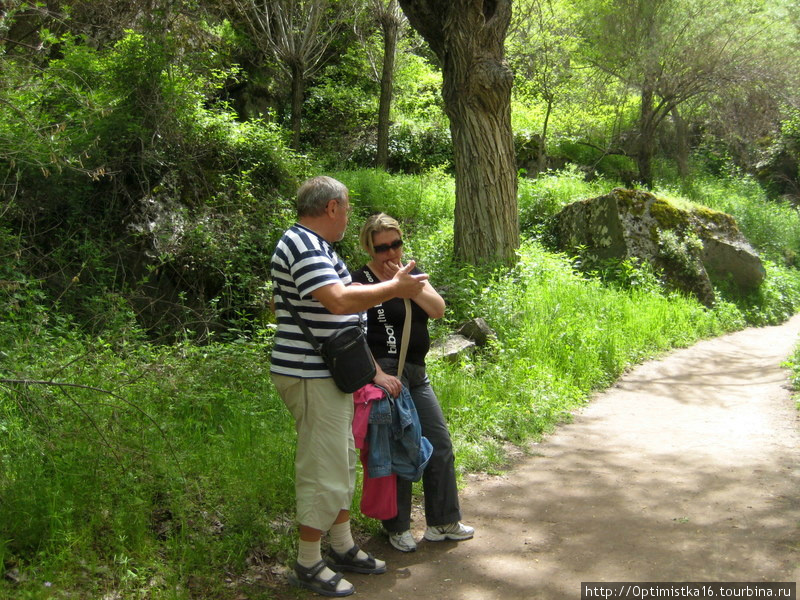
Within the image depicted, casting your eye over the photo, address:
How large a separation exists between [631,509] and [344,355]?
2543 millimetres

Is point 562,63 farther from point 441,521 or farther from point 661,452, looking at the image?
point 441,521

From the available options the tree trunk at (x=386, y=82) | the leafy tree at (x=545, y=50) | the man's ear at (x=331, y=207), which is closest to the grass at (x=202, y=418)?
the man's ear at (x=331, y=207)

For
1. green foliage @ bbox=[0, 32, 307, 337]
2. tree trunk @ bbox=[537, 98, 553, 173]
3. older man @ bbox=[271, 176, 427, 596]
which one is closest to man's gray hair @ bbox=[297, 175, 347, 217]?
older man @ bbox=[271, 176, 427, 596]

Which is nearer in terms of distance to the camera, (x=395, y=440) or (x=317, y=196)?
(x=317, y=196)

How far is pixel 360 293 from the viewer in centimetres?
361

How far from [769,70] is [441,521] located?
18.4 metres

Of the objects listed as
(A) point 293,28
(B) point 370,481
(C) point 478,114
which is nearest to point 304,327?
(B) point 370,481

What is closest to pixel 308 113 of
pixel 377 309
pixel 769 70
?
pixel 769 70

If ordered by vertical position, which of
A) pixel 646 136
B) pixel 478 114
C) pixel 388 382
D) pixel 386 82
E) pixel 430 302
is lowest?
pixel 388 382

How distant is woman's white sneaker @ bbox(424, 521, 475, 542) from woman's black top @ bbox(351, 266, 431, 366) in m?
1.12

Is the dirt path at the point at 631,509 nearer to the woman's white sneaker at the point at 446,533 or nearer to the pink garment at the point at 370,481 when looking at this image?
the woman's white sneaker at the point at 446,533

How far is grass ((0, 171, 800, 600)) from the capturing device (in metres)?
3.89

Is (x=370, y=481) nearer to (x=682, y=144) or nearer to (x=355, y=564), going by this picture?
(x=355, y=564)

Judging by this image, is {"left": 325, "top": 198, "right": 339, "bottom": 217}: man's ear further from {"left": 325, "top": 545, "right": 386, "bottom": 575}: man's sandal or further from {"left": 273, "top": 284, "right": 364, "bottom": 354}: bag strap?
{"left": 325, "top": 545, "right": 386, "bottom": 575}: man's sandal
